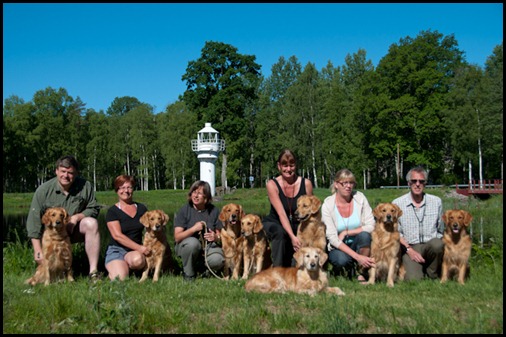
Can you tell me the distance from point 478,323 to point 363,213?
2468mm

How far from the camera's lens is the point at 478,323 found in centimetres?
365

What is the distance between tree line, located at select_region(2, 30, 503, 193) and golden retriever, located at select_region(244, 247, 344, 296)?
2789 cm

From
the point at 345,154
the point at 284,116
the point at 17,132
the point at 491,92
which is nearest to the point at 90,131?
the point at 17,132

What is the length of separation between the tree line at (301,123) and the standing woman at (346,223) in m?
26.7

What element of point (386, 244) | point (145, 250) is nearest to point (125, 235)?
point (145, 250)

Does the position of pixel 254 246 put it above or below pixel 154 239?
below

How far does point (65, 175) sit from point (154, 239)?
1.26m

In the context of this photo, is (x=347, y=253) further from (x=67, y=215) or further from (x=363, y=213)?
(x=67, y=215)

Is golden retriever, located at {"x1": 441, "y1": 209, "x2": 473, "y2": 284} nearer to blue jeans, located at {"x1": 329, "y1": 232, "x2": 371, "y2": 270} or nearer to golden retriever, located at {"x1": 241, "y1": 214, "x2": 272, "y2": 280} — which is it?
blue jeans, located at {"x1": 329, "y1": 232, "x2": 371, "y2": 270}

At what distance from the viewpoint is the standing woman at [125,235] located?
5988 millimetres

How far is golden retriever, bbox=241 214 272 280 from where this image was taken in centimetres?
617

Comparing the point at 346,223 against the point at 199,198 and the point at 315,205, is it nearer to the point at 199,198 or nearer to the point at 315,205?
the point at 315,205

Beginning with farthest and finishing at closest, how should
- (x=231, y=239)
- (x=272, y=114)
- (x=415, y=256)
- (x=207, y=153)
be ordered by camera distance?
(x=272, y=114)
(x=207, y=153)
(x=231, y=239)
(x=415, y=256)

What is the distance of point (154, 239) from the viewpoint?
6.10 m
